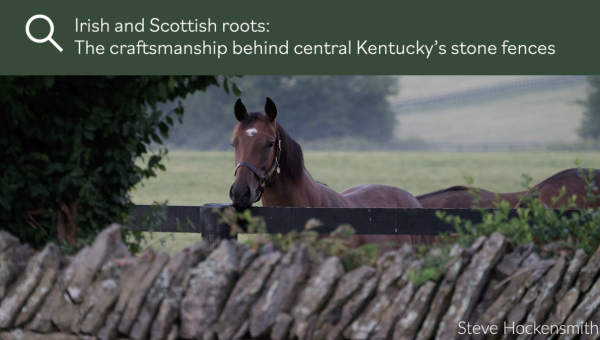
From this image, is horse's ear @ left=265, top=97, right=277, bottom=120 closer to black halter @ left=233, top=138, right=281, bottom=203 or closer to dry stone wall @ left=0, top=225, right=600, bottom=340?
black halter @ left=233, top=138, right=281, bottom=203

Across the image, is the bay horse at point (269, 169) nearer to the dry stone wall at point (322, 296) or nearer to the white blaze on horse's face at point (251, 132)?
the white blaze on horse's face at point (251, 132)

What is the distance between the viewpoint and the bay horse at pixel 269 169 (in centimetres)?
471

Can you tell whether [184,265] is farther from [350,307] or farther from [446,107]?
[446,107]

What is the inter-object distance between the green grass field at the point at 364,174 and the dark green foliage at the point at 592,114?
3142 centimetres

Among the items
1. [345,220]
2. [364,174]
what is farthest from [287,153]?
[364,174]

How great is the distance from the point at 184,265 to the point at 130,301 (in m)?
0.26

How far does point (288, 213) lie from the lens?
4516 mm

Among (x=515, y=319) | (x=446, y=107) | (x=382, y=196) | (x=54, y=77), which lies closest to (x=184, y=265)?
(x=515, y=319)

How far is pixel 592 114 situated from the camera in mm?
77500

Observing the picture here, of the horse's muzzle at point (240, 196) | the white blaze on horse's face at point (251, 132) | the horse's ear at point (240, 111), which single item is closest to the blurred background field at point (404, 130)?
the horse's ear at point (240, 111)

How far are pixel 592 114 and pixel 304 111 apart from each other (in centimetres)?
3616

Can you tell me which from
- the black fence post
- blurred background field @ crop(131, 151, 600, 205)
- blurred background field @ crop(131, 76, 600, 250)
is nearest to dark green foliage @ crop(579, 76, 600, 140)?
blurred background field @ crop(131, 76, 600, 250)

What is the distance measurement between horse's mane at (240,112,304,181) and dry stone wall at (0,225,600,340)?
2463mm
